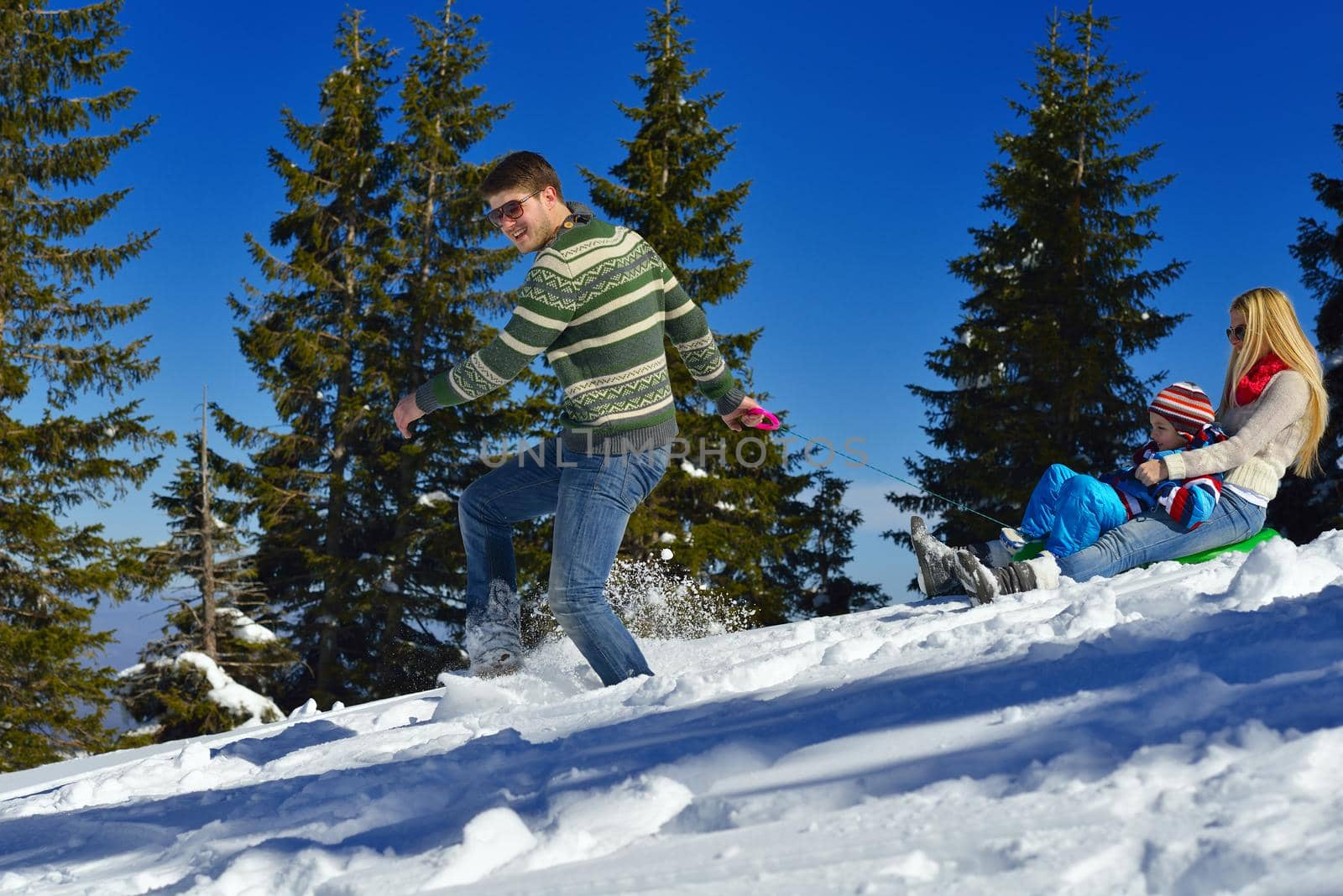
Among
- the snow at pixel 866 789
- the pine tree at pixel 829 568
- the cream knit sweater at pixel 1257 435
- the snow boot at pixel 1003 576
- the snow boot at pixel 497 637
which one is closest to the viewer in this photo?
the snow at pixel 866 789

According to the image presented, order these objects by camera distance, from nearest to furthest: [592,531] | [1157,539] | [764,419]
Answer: [592,531] → [764,419] → [1157,539]

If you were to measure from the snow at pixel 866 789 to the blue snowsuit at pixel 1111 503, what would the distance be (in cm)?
180

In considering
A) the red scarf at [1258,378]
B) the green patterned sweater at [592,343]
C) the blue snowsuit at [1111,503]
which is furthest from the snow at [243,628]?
the red scarf at [1258,378]

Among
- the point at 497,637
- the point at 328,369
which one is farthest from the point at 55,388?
the point at 497,637

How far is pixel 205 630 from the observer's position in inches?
698

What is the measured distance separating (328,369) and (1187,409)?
53.0 ft

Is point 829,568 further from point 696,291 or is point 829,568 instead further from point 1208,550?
point 1208,550

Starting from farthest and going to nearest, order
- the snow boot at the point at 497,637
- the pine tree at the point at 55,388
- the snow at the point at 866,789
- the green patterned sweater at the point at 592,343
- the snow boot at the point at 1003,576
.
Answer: the pine tree at the point at 55,388 → the snow boot at the point at 1003,576 → the snow boot at the point at 497,637 → the green patterned sweater at the point at 592,343 → the snow at the point at 866,789

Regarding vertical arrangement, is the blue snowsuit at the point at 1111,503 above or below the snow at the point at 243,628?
below

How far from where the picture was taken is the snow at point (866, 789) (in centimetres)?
134

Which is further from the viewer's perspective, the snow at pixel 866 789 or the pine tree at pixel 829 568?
the pine tree at pixel 829 568

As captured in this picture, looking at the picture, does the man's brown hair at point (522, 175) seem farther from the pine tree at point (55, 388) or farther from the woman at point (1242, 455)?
the pine tree at point (55, 388)

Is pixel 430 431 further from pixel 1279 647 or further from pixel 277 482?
pixel 1279 647

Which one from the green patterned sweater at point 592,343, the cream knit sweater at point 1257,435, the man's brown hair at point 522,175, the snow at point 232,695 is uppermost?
the man's brown hair at point 522,175
